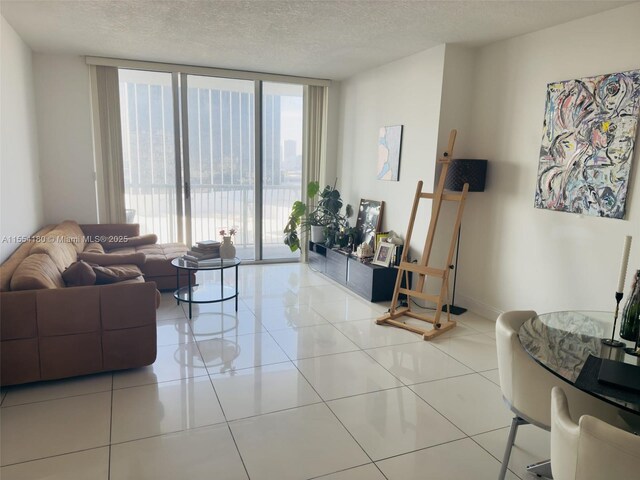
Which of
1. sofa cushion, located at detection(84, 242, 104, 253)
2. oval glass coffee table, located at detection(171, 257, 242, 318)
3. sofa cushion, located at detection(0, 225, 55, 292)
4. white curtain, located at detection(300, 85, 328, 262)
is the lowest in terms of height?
oval glass coffee table, located at detection(171, 257, 242, 318)

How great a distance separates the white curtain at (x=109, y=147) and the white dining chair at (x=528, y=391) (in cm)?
508

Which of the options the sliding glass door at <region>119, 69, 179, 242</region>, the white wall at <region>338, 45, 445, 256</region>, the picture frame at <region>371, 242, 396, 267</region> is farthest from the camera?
the sliding glass door at <region>119, 69, 179, 242</region>

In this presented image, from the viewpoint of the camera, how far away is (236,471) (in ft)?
7.04

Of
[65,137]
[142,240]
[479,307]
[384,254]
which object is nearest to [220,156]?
[142,240]

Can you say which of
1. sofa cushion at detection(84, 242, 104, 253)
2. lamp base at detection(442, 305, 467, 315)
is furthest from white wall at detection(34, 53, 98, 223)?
lamp base at detection(442, 305, 467, 315)

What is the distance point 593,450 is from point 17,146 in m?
5.04

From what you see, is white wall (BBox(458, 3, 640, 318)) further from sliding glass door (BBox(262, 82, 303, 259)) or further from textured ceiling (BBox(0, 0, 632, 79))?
sliding glass door (BBox(262, 82, 303, 259))

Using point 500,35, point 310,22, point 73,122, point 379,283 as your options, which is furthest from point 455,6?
point 73,122

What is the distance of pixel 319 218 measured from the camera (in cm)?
631

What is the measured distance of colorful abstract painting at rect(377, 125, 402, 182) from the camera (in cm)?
508

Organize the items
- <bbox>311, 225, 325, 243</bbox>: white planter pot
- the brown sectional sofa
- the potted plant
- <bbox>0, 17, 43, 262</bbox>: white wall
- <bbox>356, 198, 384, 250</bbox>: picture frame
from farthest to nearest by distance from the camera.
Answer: <bbox>311, 225, 325, 243</bbox>: white planter pot
the potted plant
<bbox>356, 198, 384, 250</bbox>: picture frame
<bbox>0, 17, 43, 262</bbox>: white wall
the brown sectional sofa

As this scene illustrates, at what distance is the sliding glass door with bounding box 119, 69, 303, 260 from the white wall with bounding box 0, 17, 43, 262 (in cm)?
108

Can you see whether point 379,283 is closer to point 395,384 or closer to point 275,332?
point 275,332

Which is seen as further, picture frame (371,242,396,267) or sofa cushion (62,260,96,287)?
picture frame (371,242,396,267)
